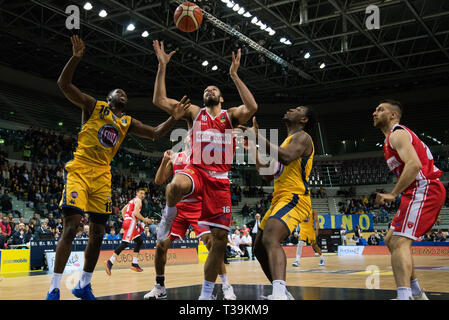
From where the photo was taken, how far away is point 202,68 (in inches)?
1100

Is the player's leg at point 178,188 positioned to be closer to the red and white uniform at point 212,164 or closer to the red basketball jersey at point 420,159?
A: the red and white uniform at point 212,164

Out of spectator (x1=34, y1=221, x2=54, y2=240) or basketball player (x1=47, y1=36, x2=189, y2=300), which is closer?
basketball player (x1=47, y1=36, x2=189, y2=300)

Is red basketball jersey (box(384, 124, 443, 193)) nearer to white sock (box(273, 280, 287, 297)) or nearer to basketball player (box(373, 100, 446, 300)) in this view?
basketball player (box(373, 100, 446, 300))

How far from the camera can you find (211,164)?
15.5ft

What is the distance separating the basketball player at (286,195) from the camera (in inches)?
170

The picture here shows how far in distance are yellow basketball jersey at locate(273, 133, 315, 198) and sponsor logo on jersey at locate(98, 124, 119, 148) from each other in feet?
6.34

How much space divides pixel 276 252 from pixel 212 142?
4.52 ft

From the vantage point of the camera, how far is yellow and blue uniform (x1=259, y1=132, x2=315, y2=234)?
4.54 metres

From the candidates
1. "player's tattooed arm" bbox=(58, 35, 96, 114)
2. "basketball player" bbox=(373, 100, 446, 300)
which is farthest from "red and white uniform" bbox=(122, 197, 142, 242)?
"basketball player" bbox=(373, 100, 446, 300)

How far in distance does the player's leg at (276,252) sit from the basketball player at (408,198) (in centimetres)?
98

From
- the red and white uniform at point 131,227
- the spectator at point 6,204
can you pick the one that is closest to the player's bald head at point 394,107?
the red and white uniform at point 131,227

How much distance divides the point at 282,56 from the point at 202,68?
5555mm

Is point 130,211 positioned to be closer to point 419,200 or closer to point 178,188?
point 178,188
